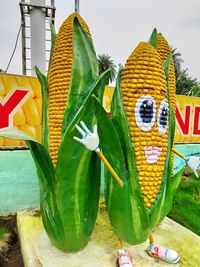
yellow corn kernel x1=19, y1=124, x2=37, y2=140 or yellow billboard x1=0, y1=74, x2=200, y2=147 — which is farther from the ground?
yellow billboard x1=0, y1=74, x2=200, y2=147

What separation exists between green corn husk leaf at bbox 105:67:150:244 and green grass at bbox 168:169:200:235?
1.13 m

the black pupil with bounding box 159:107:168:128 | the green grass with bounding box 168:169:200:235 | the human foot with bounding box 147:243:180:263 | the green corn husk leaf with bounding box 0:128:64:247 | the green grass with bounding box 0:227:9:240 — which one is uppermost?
the black pupil with bounding box 159:107:168:128

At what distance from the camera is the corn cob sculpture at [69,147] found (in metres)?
1.42

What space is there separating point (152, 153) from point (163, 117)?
222 millimetres

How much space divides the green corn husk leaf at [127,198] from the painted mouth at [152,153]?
0.27 ft

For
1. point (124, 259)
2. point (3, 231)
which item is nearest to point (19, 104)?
point (3, 231)

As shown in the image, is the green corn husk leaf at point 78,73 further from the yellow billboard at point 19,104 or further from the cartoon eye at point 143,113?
the yellow billboard at point 19,104

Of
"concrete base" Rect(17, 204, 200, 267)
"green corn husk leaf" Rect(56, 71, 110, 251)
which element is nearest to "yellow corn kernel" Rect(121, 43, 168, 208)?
"green corn husk leaf" Rect(56, 71, 110, 251)

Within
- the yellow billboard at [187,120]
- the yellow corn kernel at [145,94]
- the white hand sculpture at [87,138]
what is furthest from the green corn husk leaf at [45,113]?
the yellow billboard at [187,120]

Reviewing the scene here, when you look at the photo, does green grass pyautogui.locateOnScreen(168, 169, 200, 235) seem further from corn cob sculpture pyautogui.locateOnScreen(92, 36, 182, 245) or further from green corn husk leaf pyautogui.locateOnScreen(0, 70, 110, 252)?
green corn husk leaf pyautogui.locateOnScreen(0, 70, 110, 252)

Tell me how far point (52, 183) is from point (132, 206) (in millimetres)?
468

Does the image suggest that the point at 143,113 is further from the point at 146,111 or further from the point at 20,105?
the point at 20,105

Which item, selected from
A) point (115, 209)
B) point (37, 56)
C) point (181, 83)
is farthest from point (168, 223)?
point (181, 83)

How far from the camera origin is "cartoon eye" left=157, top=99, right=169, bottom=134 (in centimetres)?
144
